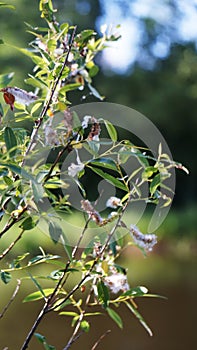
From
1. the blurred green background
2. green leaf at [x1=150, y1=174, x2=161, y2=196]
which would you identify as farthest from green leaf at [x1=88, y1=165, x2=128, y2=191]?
the blurred green background

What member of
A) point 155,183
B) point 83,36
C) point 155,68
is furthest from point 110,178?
point 155,68

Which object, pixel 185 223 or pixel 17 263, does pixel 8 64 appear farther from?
pixel 17 263

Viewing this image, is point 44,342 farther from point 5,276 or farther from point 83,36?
point 83,36

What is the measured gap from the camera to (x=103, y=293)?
1.99 feet

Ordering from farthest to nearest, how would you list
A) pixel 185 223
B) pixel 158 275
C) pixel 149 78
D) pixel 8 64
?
pixel 149 78 → pixel 8 64 → pixel 185 223 → pixel 158 275

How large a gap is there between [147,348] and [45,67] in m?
1.94

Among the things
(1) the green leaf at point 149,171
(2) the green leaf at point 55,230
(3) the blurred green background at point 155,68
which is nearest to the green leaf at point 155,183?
(1) the green leaf at point 149,171

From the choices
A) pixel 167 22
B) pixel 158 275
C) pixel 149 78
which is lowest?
pixel 158 275

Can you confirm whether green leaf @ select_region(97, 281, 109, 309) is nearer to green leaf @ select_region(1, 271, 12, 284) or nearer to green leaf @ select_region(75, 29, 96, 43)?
green leaf @ select_region(1, 271, 12, 284)

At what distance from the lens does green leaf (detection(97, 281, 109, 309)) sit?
0.60 meters

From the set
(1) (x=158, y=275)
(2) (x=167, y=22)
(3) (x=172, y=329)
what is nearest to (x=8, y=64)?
(2) (x=167, y=22)

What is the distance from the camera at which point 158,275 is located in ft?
13.2

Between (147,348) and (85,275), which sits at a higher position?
(85,275)

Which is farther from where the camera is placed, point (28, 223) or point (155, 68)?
point (155, 68)
